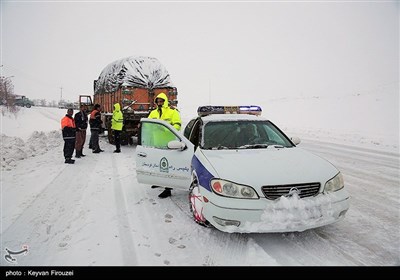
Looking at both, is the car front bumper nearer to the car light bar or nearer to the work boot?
the work boot

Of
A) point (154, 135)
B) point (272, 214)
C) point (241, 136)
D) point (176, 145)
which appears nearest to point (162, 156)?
point (176, 145)

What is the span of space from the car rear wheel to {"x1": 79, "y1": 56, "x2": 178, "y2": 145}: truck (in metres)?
7.64

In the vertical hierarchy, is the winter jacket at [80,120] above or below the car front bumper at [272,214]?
above

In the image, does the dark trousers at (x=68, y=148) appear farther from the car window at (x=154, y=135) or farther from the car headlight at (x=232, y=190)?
the car headlight at (x=232, y=190)

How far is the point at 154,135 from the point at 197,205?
1.82 meters

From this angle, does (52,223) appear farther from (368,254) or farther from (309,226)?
(368,254)

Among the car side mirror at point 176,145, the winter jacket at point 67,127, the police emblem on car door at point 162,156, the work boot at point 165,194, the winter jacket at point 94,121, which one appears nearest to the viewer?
the car side mirror at point 176,145

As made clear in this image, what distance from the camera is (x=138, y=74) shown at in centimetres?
1150

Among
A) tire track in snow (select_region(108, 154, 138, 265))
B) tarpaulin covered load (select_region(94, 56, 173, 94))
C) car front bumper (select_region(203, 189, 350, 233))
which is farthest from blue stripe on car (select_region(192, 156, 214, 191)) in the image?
tarpaulin covered load (select_region(94, 56, 173, 94))

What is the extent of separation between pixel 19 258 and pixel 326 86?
153ft

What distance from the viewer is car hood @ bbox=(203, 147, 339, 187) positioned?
10.6ft

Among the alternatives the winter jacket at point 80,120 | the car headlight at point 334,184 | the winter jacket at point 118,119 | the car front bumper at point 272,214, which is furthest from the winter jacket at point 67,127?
the car headlight at point 334,184

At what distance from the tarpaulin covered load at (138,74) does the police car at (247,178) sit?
7165 mm

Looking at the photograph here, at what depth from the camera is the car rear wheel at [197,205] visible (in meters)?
3.63
